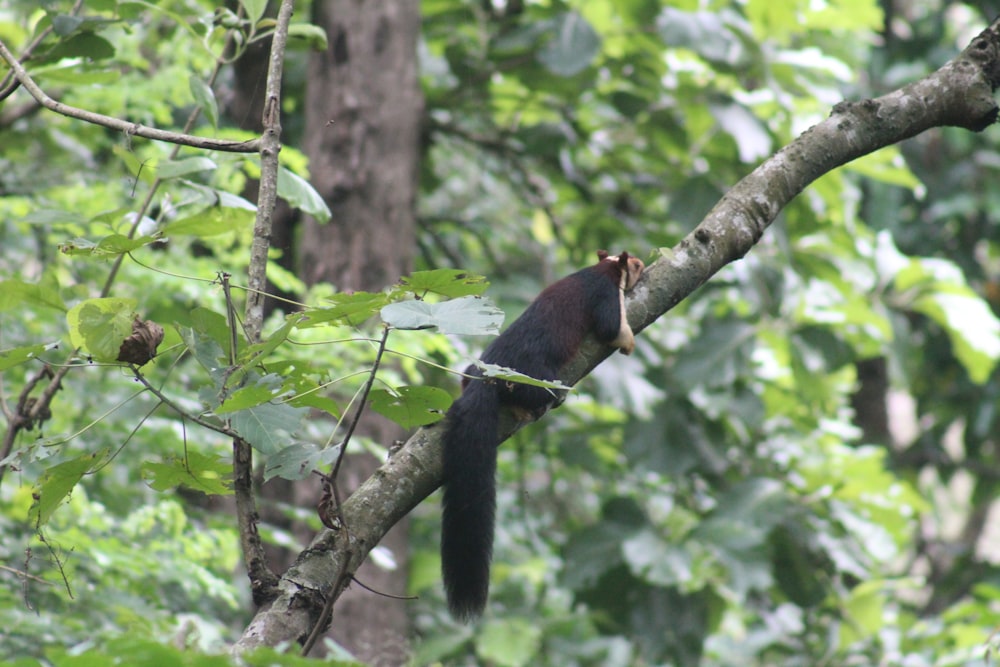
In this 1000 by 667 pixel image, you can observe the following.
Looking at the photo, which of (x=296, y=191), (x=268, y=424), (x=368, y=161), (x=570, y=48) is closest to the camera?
(x=268, y=424)

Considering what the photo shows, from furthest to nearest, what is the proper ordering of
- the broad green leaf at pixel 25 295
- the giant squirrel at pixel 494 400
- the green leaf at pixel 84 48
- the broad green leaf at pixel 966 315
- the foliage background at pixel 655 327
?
the broad green leaf at pixel 966 315 < the foliage background at pixel 655 327 < the green leaf at pixel 84 48 < the giant squirrel at pixel 494 400 < the broad green leaf at pixel 25 295

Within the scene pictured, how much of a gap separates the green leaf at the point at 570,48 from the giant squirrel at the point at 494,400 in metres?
2.02

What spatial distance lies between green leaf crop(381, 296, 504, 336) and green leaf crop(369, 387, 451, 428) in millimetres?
226

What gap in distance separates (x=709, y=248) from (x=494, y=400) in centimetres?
55

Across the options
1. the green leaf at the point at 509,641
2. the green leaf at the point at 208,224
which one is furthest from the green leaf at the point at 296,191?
the green leaf at the point at 509,641

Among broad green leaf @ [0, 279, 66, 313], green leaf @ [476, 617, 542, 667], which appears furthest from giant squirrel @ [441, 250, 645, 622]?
green leaf @ [476, 617, 542, 667]

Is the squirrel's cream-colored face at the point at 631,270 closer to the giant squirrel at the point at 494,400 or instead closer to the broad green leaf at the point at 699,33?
the giant squirrel at the point at 494,400

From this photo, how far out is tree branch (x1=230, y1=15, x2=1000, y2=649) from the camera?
1385 millimetres

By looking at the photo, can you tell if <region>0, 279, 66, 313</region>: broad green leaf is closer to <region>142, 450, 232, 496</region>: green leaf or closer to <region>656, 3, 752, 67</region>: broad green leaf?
<region>142, 450, 232, 496</region>: green leaf

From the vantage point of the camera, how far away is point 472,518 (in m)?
1.88

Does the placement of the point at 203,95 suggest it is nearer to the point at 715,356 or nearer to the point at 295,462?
the point at 295,462

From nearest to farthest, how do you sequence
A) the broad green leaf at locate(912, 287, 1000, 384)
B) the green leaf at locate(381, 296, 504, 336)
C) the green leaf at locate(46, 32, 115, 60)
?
the green leaf at locate(381, 296, 504, 336)
the green leaf at locate(46, 32, 115, 60)
the broad green leaf at locate(912, 287, 1000, 384)

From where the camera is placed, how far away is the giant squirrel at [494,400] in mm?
1796

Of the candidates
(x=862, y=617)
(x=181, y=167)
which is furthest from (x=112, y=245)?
(x=862, y=617)
